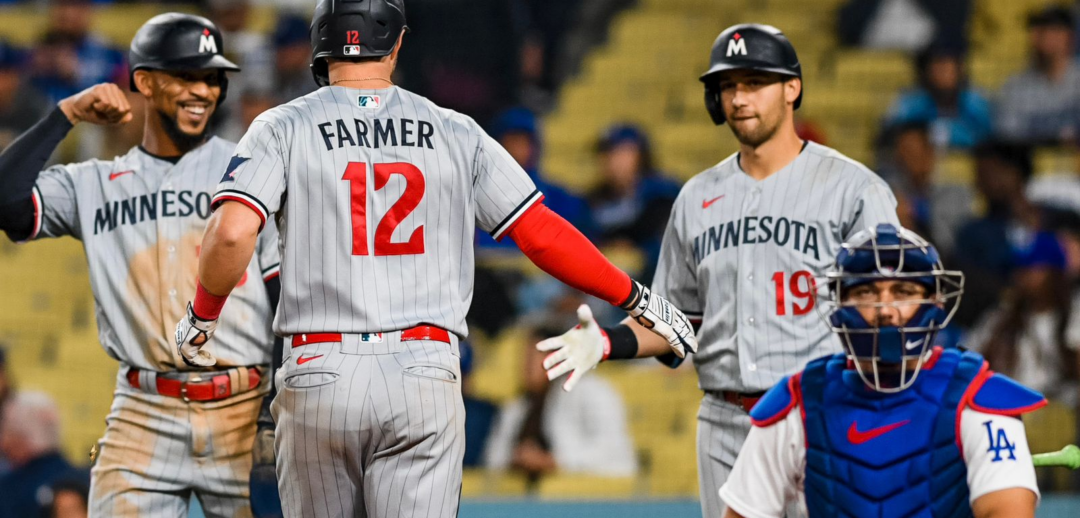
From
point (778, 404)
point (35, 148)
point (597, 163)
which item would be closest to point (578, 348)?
point (778, 404)

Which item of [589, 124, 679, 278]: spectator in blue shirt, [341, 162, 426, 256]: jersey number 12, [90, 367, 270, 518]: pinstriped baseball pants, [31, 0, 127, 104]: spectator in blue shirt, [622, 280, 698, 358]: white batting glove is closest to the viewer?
[341, 162, 426, 256]: jersey number 12

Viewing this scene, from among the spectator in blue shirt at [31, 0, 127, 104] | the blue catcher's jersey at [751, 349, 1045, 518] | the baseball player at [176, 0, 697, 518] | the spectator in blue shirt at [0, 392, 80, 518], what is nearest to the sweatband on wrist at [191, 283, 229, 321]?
the baseball player at [176, 0, 697, 518]

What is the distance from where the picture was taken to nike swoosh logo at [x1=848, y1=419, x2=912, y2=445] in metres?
2.94

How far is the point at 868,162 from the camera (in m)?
9.84

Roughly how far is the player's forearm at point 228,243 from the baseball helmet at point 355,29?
547mm

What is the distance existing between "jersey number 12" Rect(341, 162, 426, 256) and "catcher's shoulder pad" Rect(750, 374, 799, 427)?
3.41 feet

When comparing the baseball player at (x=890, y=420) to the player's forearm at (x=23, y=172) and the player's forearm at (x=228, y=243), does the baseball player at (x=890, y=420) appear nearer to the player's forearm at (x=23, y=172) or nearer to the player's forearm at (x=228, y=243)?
the player's forearm at (x=228, y=243)

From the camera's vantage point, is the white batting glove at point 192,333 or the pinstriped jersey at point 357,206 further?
the white batting glove at point 192,333

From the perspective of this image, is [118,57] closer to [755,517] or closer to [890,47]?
[890,47]

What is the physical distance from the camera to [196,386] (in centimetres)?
436

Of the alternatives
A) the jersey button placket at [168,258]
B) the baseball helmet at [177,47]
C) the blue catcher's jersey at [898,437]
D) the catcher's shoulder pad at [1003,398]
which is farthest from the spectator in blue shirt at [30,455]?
the catcher's shoulder pad at [1003,398]

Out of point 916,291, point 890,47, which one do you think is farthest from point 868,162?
point 916,291

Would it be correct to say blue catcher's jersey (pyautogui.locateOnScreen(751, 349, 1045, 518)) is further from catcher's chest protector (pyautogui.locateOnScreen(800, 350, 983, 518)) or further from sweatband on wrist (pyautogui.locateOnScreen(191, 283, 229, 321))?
sweatband on wrist (pyautogui.locateOnScreen(191, 283, 229, 321))

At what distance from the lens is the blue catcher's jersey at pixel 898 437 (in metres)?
2.90
